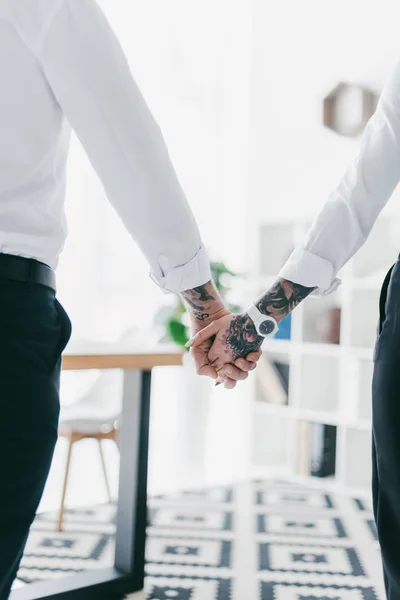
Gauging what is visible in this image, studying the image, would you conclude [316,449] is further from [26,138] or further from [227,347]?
[26,138]

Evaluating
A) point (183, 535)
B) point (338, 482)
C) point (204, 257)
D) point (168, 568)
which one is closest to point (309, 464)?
point (338, 482)

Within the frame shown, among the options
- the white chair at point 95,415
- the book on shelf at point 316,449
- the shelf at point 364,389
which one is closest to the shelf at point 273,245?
the shelf at point 364,389

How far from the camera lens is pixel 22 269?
989 millimetres

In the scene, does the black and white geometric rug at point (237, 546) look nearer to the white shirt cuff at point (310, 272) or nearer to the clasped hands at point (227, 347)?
the clasped hands at point (227, 347)

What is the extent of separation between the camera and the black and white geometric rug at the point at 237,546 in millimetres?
2385

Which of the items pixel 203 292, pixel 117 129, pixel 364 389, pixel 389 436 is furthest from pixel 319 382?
pixel 117 129

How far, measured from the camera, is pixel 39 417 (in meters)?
0.99

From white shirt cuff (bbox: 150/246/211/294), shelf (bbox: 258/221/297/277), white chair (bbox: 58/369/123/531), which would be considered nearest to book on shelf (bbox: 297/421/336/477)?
shelf (bbox: 258/221/297/277)

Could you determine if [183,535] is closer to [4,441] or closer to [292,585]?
[292,585]

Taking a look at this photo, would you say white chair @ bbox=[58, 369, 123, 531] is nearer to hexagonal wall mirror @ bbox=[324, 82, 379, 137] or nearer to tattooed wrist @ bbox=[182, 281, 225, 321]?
tattooed wrist @ bbox=[182, 281, 225, 321]

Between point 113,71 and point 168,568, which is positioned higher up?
point 113,71

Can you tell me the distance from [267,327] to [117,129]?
745 millimetres

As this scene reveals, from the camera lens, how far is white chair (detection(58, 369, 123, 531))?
296cm

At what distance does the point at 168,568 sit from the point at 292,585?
44cm
